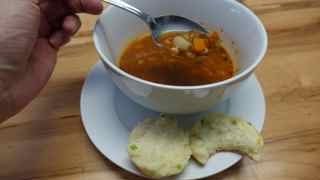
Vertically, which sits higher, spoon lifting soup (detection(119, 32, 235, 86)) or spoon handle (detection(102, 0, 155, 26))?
spoon handle (detection(102, 0, 155, 26))

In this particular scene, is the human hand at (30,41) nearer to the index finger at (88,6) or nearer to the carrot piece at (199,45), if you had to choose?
the index finger at (88,6)

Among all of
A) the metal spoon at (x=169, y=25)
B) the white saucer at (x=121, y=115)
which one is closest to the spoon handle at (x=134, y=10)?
the metal spoon at (x=169, y=25)

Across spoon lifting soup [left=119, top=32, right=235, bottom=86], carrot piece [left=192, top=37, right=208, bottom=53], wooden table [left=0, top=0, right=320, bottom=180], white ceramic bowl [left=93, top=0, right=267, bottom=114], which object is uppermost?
white ceramic bowl [left=93, top=0, right=267, bottom=114]

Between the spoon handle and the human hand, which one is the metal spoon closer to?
the spoon handle

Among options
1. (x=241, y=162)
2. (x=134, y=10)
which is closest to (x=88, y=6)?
(x=134, y=10)

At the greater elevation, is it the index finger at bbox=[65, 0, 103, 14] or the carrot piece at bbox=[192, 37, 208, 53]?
the index finger at bbox=[65, 0, 103, 14]

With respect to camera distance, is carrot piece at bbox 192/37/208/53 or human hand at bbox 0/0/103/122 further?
carrot piece at bbox 192/37/208/53

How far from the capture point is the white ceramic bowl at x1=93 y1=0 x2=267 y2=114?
2.10ft

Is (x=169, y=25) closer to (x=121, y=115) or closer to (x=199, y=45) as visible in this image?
(x=199, y=45)

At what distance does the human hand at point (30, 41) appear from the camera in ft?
2.20

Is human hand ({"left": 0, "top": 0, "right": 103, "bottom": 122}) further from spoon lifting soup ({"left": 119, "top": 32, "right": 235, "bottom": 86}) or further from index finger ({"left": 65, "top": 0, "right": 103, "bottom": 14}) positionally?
spoon lifting soup ({"left": 119, "top": 32, "right": 235, "bottom": 86})

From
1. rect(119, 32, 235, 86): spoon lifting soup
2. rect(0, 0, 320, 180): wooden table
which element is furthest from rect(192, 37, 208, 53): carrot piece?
rect(0, 0, 320, 180): wooden table

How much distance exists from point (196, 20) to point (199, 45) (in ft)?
0.19

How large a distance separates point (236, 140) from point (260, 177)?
0.07 metres
